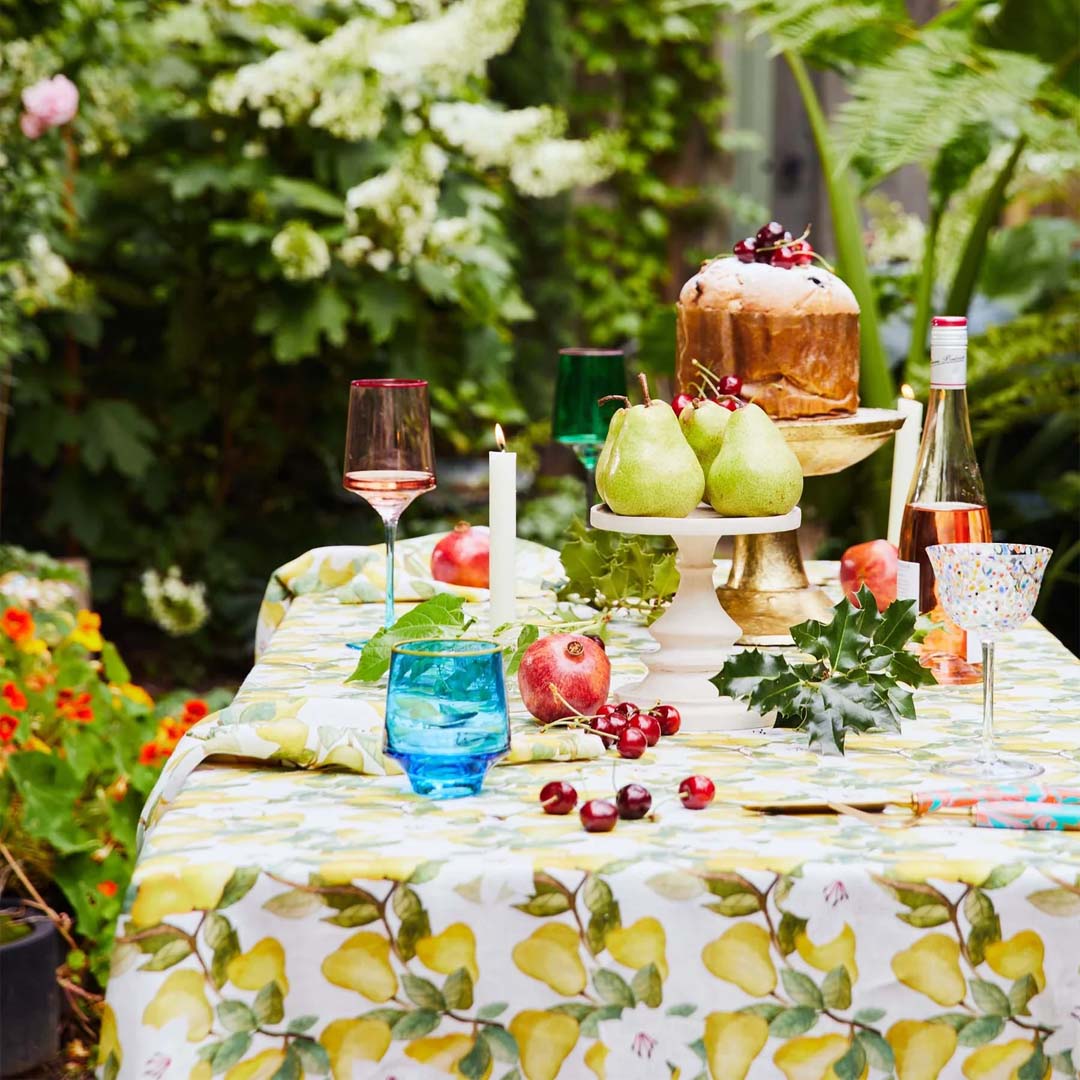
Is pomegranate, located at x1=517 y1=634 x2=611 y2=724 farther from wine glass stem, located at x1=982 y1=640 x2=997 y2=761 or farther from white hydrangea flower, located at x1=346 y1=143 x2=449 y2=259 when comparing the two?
white hydrangea flower, located at x1=346 y1=143 x2=449 y2=259

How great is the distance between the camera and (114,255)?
4.14m

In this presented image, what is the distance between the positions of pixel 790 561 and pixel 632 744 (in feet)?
1.82

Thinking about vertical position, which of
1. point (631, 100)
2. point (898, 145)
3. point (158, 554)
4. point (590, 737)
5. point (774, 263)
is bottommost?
point (158, 554)

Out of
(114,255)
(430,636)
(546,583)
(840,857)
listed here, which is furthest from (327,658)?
(114,255)

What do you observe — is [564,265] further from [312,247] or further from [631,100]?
[312,247]

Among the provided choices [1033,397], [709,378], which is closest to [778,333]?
[709,378]

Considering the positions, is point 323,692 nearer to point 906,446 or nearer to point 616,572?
point 616,572

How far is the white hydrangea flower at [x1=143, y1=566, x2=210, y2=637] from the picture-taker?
3982 mm

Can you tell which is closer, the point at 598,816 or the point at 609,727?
the point at 598,816

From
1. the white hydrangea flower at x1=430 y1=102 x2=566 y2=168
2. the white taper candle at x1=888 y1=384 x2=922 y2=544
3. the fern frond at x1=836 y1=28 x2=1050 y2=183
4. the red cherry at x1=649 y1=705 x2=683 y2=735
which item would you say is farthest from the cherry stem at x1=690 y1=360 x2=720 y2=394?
the white hydrangea flower at x1=430 y1=102 x2=566 y2=168

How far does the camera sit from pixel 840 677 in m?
1.29

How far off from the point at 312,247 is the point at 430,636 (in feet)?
7.97

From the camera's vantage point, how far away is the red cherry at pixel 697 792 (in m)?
1.09

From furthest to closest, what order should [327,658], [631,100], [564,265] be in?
[631,100]
[564,265]
[327,658]
